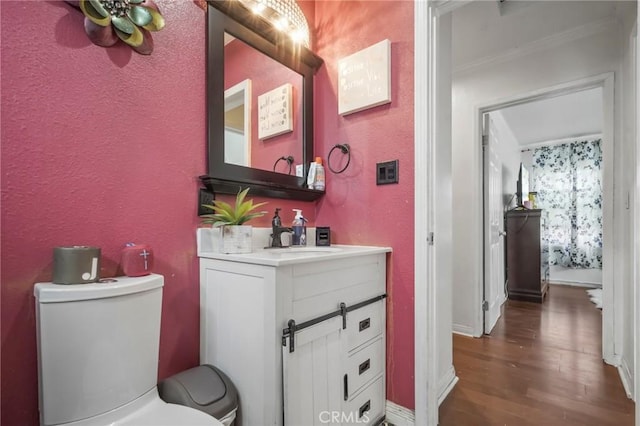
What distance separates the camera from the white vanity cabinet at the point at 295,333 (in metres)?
0.99

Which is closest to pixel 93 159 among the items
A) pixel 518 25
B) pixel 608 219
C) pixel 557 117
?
pixel 518 25

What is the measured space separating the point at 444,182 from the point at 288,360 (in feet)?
4.08

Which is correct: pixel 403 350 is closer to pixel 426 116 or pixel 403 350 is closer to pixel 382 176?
pixel 382 176

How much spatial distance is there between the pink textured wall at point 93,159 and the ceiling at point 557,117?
3.45m

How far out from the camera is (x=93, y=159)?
3.36 ft

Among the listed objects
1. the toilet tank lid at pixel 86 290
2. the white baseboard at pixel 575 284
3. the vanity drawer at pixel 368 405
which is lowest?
the white baseboard at pixel 575 284

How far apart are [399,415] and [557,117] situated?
14.5 feet

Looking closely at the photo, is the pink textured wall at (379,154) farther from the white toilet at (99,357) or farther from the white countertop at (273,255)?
the white toilet at (99,357)

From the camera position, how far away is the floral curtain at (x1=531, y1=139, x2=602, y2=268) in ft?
14.9

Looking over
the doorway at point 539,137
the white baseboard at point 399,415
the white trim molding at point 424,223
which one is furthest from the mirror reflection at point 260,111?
the doorway at point 539,137

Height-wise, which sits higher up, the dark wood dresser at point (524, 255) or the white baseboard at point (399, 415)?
the dark wood dresser at point (524, 255)

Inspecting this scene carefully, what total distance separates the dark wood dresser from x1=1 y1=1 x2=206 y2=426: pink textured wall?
153 inches

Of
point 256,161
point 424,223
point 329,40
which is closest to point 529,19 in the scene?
point 329,40

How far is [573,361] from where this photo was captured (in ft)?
A: 7.01
